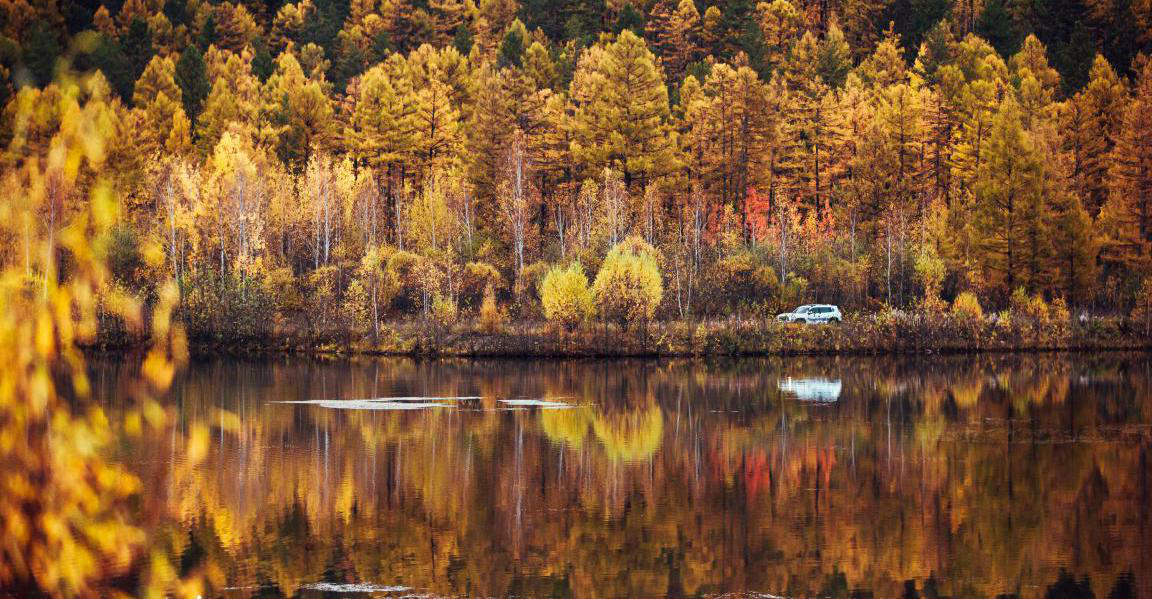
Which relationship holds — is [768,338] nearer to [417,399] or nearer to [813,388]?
[813,388]

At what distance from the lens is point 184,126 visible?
98.3 m

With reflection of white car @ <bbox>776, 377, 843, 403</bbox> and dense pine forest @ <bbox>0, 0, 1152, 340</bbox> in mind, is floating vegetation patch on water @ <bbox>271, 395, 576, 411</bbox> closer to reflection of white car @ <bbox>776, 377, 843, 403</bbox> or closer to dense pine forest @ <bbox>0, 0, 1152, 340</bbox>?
reflection of white car @ <bbox>776, 377, 843, 403</bbox>

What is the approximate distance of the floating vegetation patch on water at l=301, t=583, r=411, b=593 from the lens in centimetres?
1898

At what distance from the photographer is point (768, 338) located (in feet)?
214

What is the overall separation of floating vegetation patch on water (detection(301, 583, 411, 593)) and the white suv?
2044 inches

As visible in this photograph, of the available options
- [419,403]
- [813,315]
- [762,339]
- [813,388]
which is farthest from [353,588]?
[813,315]

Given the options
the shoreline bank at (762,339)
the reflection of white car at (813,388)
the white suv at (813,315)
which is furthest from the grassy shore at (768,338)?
the reflection of white car at (813,388)

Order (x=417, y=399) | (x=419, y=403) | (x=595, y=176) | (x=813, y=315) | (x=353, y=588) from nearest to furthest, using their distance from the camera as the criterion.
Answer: (x=353, y=588) → (x=419, y=403) → (x=417, y=399) → (x=813, y=315) → (x=595, y=176)

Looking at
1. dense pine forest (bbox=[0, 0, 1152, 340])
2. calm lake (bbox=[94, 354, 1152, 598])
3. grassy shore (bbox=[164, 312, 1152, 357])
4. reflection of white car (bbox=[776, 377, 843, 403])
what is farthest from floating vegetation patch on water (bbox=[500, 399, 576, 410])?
grassy shore (bbox=[164, 312, 1152, 357])

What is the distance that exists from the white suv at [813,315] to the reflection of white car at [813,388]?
59.6 ft

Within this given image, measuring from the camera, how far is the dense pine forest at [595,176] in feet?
238

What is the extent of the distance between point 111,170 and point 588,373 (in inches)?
2027

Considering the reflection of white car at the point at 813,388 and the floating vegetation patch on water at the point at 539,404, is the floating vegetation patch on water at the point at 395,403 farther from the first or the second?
the reflection of white car at the point at 813,388

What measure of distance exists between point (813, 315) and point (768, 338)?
6345mm
